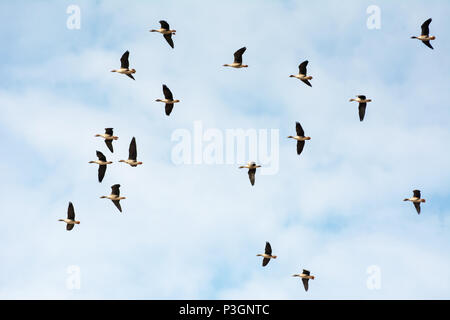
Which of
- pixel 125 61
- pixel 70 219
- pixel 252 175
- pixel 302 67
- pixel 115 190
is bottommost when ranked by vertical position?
pixel 70 219

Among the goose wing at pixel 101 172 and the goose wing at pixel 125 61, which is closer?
the goose wing at pixel 101 172

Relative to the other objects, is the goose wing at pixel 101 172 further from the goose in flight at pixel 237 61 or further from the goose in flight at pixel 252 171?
the goose in flight at pixel 237 61

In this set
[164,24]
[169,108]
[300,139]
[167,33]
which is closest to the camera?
[164,24]

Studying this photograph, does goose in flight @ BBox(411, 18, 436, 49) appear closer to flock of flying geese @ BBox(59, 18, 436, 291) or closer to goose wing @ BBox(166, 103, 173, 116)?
flock of flying geese @ BBox(59, 18, 436, 291)

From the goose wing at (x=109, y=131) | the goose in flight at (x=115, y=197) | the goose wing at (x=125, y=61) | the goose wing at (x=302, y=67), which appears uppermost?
the goose wing at (x=125, y=61)

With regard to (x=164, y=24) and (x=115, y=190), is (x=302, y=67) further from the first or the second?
(x=115, y=190)

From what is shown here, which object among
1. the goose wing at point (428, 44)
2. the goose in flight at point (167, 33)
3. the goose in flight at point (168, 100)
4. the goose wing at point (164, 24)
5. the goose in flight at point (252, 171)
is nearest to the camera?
the goose wing at point (164, 24)

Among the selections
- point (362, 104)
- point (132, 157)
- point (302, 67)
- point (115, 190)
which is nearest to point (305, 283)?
point (362, 104)

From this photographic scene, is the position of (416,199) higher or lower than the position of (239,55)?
lower

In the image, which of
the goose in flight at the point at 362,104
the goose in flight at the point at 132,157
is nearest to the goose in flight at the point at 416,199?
the goose in flight at the point at 362,104
